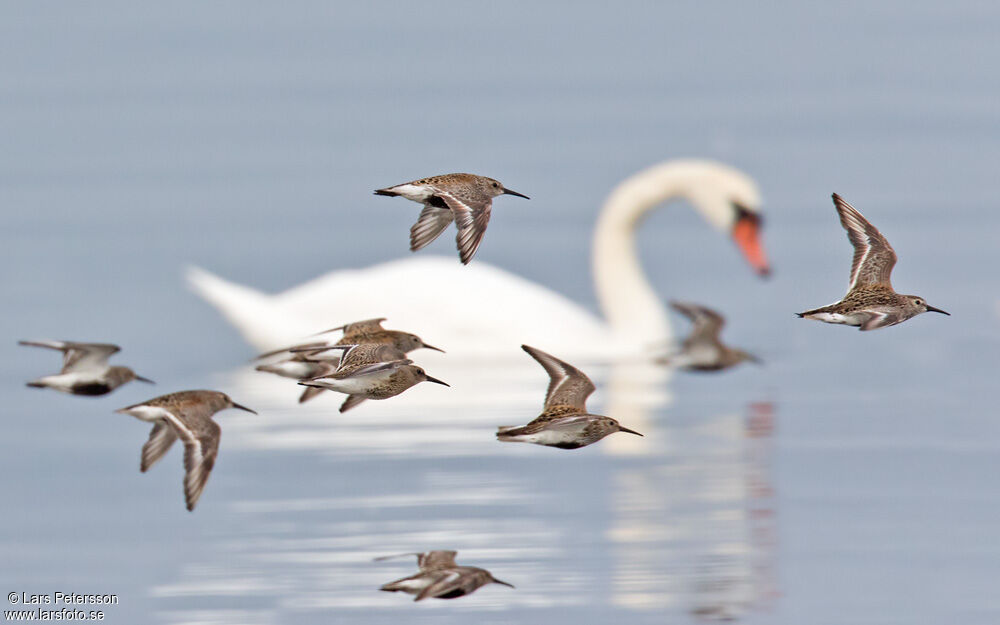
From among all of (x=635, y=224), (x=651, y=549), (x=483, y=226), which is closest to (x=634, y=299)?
(x=635, y=224)

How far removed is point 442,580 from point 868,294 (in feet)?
6.58

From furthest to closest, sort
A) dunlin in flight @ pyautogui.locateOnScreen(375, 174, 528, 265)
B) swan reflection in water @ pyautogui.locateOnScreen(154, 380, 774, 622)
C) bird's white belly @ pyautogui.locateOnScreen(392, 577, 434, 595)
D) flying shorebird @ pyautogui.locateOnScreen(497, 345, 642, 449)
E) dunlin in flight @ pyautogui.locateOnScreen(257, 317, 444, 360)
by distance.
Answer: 1. swan reflection in water @ pyautogui.locateOnScreen(154, 380, 774, 622)
2. dunlin in flight @ pyautogui.locateOnScreen(257, 317, 444, 360)
3. bird's white belly @ pyautogui.locateOnScreen(392, 577, 434, 595)
4. dunlin in flight @ pyautogui.locateOnScreen(375, 174, 528, 265)
5. flying shorebird @ pyautogui.locateOnScreen(497, 345, 642, 449)

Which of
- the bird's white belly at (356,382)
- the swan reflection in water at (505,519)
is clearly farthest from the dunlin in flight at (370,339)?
the swan reflection in water at (505,519)

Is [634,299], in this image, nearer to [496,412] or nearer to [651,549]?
[496,412]

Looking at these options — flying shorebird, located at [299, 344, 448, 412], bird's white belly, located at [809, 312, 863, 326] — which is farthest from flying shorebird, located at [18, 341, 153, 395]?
bird's white belly, located at [809, 312, 863, 326]

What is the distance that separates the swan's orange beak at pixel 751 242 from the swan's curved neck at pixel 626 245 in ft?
2.14

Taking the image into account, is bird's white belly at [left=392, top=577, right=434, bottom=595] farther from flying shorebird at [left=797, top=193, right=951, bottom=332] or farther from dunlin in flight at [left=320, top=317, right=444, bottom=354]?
flying shorebird at [left=797, top=193, right=951, bottom=332]

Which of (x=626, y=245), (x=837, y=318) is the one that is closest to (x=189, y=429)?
(x=837, y=318)

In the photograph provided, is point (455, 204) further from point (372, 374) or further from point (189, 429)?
point (189, 429)

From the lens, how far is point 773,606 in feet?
28.6

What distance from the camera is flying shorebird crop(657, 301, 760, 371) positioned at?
565 inches

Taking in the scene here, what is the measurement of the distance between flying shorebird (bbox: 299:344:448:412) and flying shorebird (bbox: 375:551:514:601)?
725 millimetres

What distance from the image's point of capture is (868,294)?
7770mm

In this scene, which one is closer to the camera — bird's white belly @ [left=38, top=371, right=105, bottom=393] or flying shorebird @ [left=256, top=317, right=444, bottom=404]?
flying shorebird @ [left=256, top=317, right=444, bottom=404]
